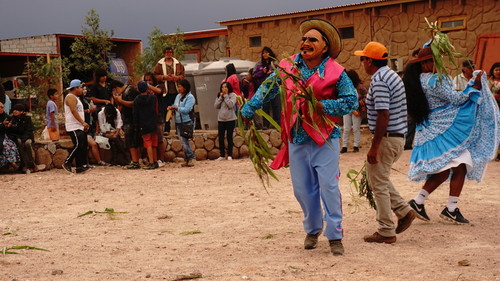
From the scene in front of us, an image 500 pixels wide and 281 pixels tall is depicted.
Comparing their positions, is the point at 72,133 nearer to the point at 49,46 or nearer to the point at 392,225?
the point at 392,225

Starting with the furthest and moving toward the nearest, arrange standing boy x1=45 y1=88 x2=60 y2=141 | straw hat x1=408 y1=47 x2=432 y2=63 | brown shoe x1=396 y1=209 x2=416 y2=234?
standing boy x1=45 y1=88 x2=60 y2=141 → straw hat x1=408 y1=47 x2=432 y2=63 → brown shoe x1=396 y1=209 x2=416 y2=234

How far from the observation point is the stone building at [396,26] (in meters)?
17.6

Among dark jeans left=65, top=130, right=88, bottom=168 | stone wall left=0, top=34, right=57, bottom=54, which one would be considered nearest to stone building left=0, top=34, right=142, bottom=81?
stone wall left=0, top=34, right=57, bottom=54

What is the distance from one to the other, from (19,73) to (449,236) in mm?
19414

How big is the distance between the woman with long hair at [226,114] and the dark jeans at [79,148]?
2737mm

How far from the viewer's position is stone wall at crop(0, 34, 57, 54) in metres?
23.0

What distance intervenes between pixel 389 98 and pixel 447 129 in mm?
1235

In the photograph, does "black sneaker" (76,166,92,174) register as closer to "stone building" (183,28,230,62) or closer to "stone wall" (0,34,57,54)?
"stone wall" (0,34,57,54)

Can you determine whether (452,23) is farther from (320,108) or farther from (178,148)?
(320,108)

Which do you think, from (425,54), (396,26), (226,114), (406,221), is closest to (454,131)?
(425,54)

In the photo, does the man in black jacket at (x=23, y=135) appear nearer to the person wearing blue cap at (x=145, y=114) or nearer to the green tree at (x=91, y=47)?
the person wearing blue cap at (x=145, y=114)

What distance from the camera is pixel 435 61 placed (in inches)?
257

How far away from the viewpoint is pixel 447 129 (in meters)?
6.77

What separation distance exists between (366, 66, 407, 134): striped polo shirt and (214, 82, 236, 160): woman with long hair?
25.4ft
